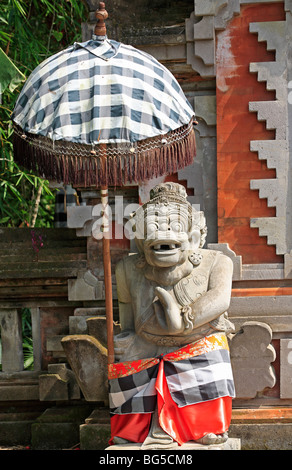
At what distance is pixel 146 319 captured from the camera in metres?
5.14

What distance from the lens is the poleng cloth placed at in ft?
16.4

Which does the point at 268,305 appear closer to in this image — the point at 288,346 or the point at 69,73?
the point at 288,346

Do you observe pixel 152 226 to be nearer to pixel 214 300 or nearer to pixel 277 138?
pixel 214 300

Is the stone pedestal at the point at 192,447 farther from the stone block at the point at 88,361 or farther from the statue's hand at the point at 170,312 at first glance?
the stone block at the point at 88,361

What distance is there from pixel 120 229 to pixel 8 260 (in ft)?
3.67

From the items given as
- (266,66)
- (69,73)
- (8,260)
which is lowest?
(8,260)

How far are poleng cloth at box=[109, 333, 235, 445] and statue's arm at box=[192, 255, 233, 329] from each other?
0.77ft

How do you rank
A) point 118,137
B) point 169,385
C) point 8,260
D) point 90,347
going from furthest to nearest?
1. point 8,260
2. point 90,347
3. point 169,385
4. point 118,137

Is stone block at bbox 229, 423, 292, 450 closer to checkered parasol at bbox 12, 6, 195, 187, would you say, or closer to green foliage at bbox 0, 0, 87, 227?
checkered parasol at bbox 12, 6, 195, 187

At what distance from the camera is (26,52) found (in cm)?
958

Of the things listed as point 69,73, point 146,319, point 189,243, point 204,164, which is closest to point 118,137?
point 69,73

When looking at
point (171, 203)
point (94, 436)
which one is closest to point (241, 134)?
point (171, 203)

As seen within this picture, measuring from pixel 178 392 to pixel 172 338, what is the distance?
1.24 ft

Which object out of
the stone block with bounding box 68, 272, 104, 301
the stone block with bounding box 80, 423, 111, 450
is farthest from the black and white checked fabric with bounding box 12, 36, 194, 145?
the stone block with bounding box 80, 423, 111, 450
